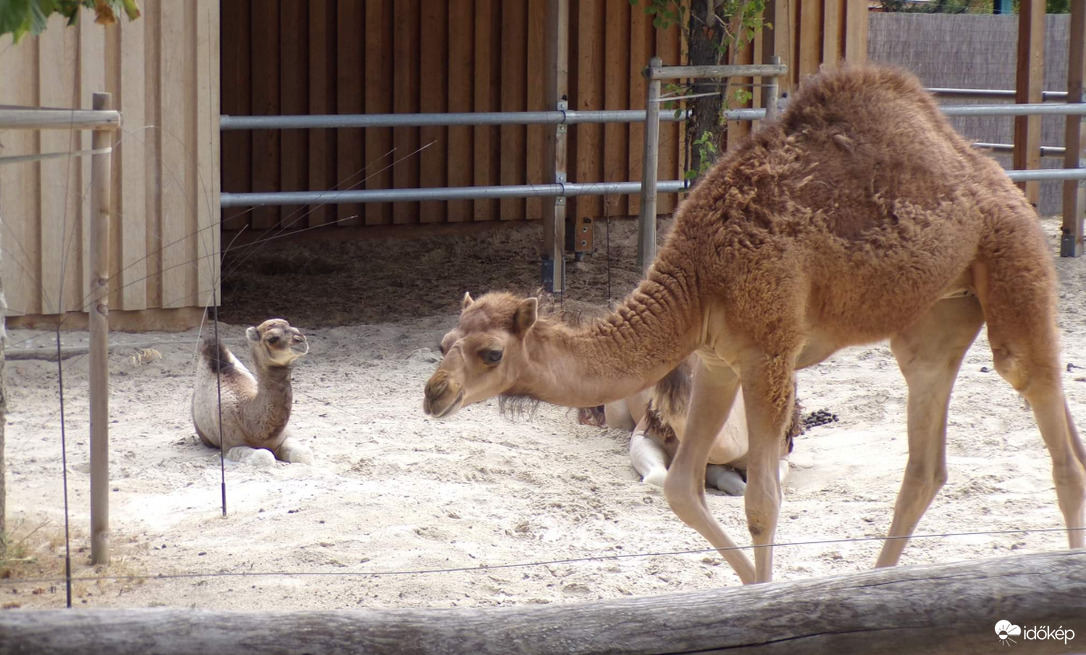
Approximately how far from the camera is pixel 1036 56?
36.1ft

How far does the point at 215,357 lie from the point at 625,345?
111 inches

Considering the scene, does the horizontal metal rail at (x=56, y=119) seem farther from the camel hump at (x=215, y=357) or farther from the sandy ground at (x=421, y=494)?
the camel hump at (x=215, y=357)

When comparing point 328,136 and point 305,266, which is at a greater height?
point 328,136

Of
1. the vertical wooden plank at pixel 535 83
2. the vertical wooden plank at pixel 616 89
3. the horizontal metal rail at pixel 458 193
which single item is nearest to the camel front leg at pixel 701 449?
the horizontal metal rail at pixel 458 193

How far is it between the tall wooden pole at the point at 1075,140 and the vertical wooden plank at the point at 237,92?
7.75 m

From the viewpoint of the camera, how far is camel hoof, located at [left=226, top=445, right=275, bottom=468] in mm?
5688

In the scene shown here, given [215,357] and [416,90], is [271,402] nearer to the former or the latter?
[215,357]

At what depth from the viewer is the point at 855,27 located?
34.2 ft

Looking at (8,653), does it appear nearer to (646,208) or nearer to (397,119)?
(646,208)

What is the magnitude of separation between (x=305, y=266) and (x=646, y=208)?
4.33 m

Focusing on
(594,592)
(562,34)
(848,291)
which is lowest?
(594,592)

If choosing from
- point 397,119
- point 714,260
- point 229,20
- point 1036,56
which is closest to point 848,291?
point 714,260

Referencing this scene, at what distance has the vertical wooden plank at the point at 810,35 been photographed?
1103 cm

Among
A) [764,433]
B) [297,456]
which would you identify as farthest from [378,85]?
[764,433]
